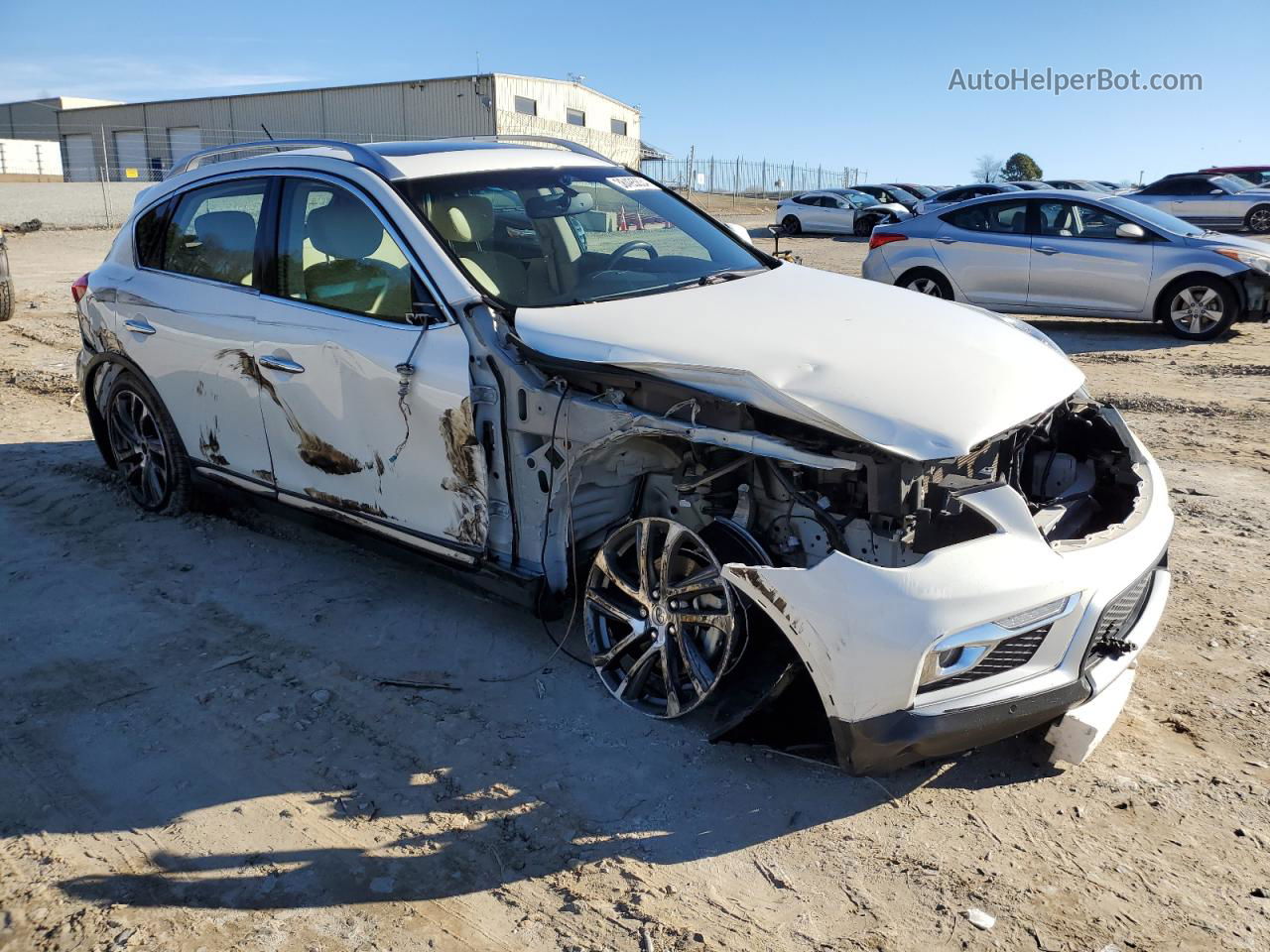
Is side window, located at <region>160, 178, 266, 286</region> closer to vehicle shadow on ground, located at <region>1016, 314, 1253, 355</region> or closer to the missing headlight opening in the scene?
the missing headlight opening

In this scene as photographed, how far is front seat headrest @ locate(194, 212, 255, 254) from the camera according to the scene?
15.7ft

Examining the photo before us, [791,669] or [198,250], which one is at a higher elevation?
[198,250]

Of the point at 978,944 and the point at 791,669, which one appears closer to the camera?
the point at 978,944

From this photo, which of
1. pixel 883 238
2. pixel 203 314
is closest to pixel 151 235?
pixel 203 314

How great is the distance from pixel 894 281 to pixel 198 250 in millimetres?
9053

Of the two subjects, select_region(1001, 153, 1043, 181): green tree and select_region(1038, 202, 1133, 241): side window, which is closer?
select_region(1038, 202, 1133, 241): side window

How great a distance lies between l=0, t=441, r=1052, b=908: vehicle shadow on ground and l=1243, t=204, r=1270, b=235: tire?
2408 centimetres

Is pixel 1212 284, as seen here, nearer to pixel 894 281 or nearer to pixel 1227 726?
pixel 894 281

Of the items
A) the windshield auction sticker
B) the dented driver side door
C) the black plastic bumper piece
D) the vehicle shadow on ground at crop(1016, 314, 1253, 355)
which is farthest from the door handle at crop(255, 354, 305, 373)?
the vehicle shadow on ground at crop(1016, 314, 1253, 355)

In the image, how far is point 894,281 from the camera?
12461mm

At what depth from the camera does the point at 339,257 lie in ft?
14.4

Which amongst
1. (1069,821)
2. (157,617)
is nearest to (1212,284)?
(1069,821)

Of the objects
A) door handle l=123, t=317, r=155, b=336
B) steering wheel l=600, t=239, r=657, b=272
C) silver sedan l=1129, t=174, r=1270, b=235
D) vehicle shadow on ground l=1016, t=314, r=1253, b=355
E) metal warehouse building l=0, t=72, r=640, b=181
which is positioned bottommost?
vehicle shadow on ground l=1016, t=314, r=1253, b=355

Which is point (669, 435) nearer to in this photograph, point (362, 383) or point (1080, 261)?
point (362, 383)
